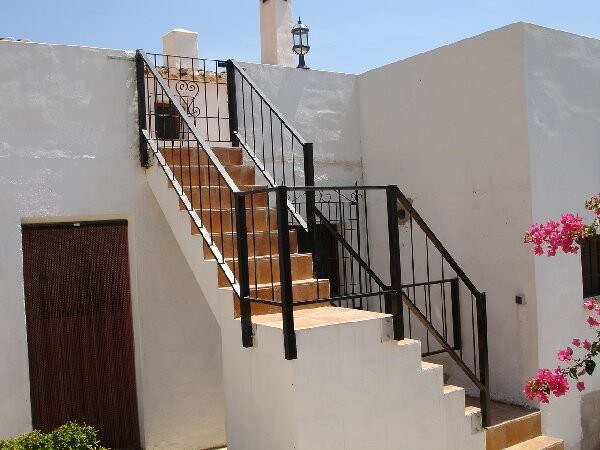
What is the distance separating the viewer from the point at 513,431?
6.34 m

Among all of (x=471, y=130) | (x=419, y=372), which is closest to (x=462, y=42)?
(x=471, y=130)

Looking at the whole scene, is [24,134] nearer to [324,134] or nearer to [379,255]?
[324,134]

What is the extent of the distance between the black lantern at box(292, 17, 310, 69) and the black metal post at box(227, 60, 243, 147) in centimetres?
158

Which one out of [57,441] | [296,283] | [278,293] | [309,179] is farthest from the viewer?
[309,179]

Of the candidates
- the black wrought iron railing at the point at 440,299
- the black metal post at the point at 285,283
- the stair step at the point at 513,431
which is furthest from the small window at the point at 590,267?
the black metal post at the point at 285,283

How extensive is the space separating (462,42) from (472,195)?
63.9 inches

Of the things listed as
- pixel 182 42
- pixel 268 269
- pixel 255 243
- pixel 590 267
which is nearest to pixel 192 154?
pixel 255 243

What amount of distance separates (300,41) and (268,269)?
13.6 ft

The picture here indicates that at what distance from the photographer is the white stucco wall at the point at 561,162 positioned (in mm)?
6758

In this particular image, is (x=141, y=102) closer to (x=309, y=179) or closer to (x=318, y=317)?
(x=309, y=179)

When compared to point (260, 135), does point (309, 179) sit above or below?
below

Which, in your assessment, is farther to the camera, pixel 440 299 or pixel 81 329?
pixel 440 299

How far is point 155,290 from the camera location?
21.8 feet

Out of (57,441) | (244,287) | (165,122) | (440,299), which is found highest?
(165,122)
